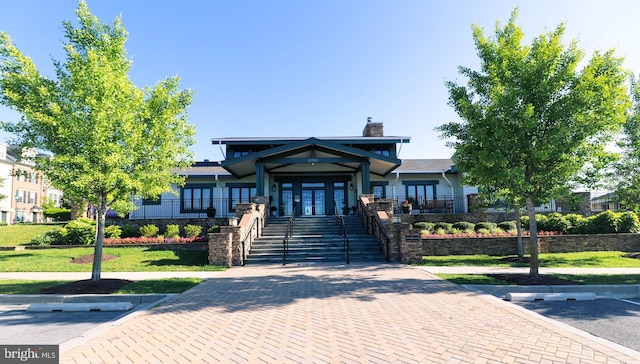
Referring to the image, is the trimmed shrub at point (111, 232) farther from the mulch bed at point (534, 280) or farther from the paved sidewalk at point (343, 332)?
the mulch bed at point (534, 280)

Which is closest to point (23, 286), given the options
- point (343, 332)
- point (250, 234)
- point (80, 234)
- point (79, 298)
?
point (79, 298)

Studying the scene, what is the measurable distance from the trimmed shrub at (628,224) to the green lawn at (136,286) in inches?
753

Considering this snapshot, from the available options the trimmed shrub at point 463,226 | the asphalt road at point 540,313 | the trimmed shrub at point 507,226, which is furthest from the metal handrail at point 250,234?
the trimmed shrub at point 507,226

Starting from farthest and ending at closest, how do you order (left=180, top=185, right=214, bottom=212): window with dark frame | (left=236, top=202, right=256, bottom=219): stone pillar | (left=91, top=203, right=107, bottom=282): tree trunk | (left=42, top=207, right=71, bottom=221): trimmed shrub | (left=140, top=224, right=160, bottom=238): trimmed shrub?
1. (left=42, top=207, right=71, bottom=221): trimmed shrub
2. (left=180, top=185, right=214, bottom=212): window with dark frame
3. (left=140, top=224, right=160, bottom=238): trimmed shrub
4. (left=236, top=202, right=256, bottom=219): stone pillar
5. (left=91, top=203, right=107, bottom=282): tree trunk

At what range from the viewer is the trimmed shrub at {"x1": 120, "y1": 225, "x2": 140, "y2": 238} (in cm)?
1828

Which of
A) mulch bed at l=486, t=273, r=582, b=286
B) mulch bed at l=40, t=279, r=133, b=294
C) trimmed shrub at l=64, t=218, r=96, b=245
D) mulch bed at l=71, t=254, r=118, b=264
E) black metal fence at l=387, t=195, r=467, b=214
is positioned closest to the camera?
mulch bed at l=40, t=279, r=133, b=294

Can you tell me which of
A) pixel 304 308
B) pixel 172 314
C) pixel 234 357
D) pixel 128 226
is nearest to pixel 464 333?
pixel 304 308

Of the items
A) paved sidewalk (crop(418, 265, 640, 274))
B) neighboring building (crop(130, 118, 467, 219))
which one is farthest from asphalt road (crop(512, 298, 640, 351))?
neighboring building (crop(130, 118, 467, 219))

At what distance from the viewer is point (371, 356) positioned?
14.1 feet

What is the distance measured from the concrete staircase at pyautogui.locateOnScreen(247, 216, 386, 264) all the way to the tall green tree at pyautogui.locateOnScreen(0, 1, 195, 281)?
568 cm

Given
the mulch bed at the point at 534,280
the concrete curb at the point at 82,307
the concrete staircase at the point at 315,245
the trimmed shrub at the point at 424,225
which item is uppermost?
the trimmed shrub at the point at 424,225

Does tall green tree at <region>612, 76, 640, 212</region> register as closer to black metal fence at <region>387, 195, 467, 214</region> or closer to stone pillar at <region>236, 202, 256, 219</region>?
black metal fence at <region>387, 195, 467, 214</region>

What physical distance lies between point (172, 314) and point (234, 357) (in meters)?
2.68

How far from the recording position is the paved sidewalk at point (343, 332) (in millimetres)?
4316
